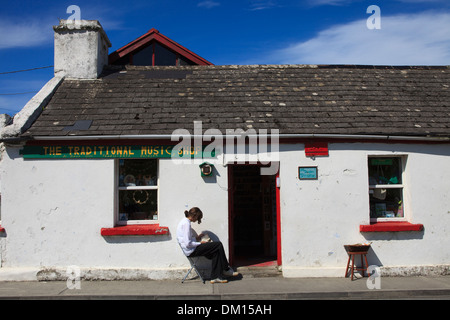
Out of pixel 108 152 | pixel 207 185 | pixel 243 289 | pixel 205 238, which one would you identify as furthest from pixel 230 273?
pixel 108 152

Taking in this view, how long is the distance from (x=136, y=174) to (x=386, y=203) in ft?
18.8

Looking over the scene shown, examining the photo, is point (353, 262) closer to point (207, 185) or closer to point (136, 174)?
point (207, 185)

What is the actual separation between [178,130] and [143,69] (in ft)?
12.3

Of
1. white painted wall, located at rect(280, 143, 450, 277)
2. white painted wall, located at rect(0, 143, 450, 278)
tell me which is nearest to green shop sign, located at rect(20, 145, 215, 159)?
white painted wall, located at rect(0, 143, 450, 278)

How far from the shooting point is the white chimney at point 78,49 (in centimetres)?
1013

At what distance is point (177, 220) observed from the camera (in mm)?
7758

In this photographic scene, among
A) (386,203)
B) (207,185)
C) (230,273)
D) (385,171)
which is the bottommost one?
(230,273)

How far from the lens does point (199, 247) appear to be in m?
7.26

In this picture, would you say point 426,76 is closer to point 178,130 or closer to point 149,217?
point 178,130

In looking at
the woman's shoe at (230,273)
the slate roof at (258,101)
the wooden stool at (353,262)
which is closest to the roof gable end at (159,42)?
the slate roof at (258,101)

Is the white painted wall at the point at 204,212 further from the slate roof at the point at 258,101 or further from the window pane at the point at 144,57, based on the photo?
the window pane at the point at 144,57

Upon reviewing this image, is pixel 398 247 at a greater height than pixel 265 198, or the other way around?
pixel 265 198

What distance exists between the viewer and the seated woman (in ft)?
23.7
